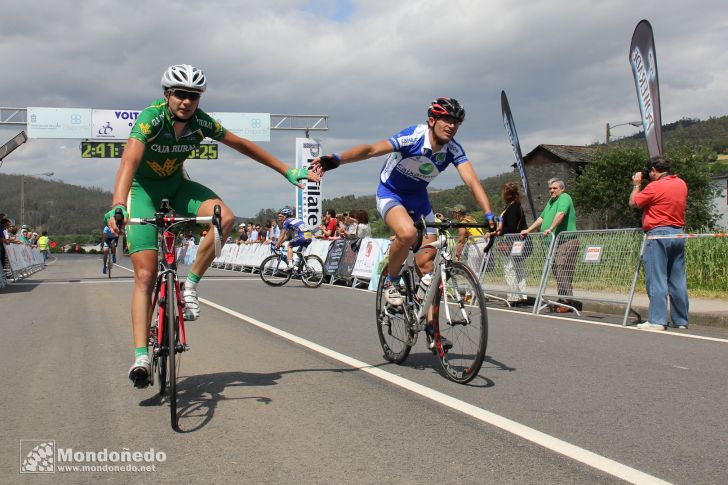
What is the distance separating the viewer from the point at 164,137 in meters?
4.81

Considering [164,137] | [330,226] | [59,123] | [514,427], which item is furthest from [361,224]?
[59,123]

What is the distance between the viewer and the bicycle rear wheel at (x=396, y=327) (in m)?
5.89

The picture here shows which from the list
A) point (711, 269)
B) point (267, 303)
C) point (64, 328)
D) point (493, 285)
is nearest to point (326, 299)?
point (267, 303)

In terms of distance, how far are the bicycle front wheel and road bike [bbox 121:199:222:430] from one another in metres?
12.9

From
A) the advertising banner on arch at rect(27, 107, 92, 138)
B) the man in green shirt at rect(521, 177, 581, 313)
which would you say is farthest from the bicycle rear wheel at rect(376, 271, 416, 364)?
the advertising banner on arch at rect(27, 107, 92, 138)

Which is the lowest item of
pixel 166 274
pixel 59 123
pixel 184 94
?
pixel 166 274

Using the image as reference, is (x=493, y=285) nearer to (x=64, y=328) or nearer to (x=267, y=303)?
(x=267, y=303)

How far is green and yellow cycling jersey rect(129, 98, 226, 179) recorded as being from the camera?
4.68m

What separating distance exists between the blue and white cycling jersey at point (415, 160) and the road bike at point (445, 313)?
456mm

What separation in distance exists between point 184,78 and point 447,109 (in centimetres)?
205

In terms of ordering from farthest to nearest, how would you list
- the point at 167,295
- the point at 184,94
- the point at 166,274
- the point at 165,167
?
the point at 165,167, the point at 184,94, the point at 166,274, the point at 167,295

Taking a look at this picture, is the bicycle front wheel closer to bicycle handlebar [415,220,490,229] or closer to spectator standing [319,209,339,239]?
spectator standing [319,209,339,239]

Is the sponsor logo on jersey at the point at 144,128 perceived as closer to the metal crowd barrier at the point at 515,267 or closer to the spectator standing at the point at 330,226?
the metal crowd barrier at the point at 515,267

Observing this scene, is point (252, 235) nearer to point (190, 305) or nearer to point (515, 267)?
point (515, 267)
